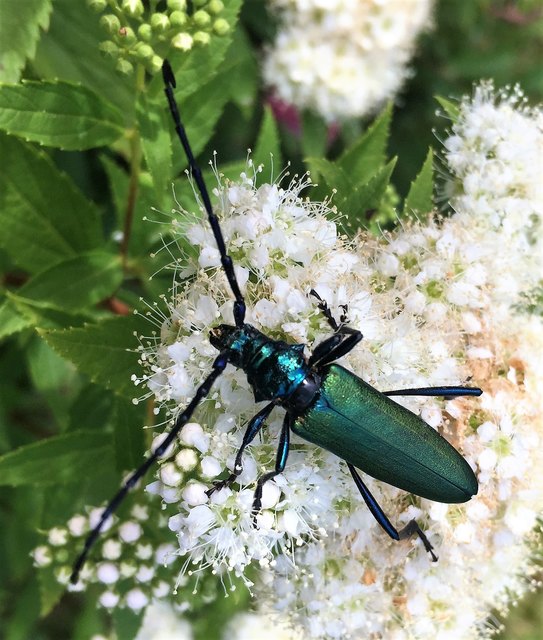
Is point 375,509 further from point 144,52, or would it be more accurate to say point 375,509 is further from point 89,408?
point 144,52

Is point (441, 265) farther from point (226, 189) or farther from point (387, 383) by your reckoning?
point (226, 189)

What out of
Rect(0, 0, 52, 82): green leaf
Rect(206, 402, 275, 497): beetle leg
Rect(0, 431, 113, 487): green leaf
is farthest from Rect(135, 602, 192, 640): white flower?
Rect(0, 0, 52, 82): green leaf

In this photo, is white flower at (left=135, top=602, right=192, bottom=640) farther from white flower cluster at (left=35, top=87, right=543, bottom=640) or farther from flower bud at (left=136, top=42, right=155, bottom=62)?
flower bud at (left=136, top=42, right=155, bottom=62)

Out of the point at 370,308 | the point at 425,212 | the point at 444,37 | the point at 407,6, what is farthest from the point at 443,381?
the point at 444,37

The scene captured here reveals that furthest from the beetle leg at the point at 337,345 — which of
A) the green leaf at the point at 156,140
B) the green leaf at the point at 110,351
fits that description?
the green leaf at the point at 156,140

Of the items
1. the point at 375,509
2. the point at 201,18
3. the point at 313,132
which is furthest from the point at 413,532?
the point at 313,132

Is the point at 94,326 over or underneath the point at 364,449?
Result: over
